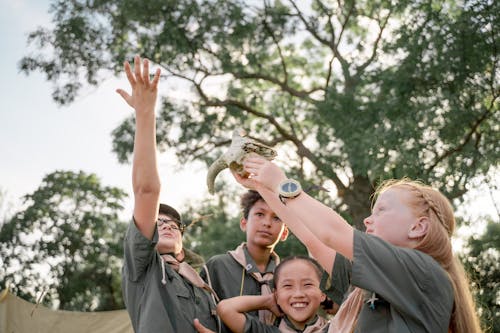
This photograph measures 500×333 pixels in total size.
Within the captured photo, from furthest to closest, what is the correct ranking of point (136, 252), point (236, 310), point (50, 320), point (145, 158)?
point (50, 320)
point (236, 310)
point (136, 252)
point (145, 158)

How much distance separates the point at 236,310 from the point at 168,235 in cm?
49

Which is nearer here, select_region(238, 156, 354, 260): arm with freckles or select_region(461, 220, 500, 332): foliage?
select_region(238, 156, 354, 260): arm with freckles

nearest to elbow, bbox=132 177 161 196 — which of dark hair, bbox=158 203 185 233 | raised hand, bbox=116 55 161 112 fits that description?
raised hand, bbox=116 55 161 112

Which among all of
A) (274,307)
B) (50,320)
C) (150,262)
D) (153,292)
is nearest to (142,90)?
(150,262)

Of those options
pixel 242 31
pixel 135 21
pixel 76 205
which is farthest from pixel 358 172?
pixel 76 205

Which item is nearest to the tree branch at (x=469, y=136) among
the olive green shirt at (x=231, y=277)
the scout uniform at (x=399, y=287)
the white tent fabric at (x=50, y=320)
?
the white tent fabric at (x=50, y=320)

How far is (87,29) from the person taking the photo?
13.8 metres

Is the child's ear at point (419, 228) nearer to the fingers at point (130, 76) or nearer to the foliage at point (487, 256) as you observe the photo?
the fingers at point (130, 76)

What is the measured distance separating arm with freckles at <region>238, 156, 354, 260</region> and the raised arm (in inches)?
15.4

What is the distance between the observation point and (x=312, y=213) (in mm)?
2066

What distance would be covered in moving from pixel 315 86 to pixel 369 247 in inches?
552

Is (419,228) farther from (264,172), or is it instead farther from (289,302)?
(289,302)

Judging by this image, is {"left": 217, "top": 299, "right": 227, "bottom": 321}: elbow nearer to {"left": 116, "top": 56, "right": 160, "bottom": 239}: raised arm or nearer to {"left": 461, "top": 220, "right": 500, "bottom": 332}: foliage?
{"left": 116, "top": 56, "right": 160, "bottom": 239}: raised arm

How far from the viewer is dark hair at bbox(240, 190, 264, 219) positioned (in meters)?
3.83
